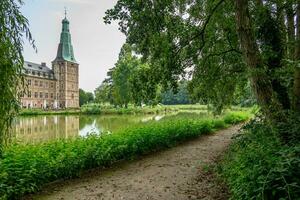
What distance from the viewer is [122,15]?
6914 mm

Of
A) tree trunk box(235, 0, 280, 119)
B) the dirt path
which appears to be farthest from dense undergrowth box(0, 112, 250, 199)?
tree trunk box(235, 0, 280, 119)

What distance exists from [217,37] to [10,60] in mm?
7794

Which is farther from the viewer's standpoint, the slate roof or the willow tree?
the slate roof

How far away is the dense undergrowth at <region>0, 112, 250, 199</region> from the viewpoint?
5496mm

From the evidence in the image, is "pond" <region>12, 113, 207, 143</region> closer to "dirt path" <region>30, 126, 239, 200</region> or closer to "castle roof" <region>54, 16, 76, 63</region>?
"dirt path" <region>30, 126, 239, 200</region>

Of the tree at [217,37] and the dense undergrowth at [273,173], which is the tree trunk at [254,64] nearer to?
the tree at [217,37]

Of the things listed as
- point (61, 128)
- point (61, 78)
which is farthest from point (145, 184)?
point (61, 78)

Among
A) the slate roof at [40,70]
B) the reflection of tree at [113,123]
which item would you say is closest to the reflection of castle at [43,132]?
the reflection of tree at [113,123]

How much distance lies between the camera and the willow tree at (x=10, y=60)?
3.28m

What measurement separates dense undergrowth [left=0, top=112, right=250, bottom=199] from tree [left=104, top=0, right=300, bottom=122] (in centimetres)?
261

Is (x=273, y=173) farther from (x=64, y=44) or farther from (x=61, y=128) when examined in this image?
(x=64, y=44)

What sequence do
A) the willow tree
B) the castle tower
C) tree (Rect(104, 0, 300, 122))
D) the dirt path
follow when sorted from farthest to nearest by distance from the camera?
the castle tower → tree (Rect(104, 0, 300, 122)) → the dirt path → the willow tree

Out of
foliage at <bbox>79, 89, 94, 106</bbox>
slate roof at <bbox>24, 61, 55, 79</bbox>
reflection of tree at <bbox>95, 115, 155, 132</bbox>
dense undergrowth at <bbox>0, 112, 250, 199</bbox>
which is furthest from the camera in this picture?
foliage at <bbox>79, 89, 94, 106</bbox>

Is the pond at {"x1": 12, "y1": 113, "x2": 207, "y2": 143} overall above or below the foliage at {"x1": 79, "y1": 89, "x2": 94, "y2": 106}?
below
